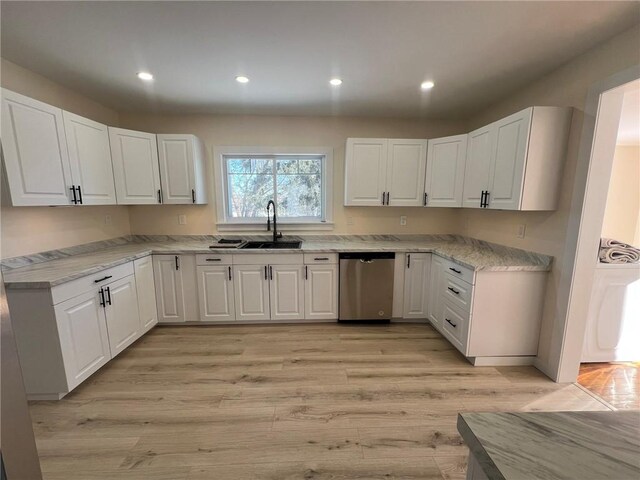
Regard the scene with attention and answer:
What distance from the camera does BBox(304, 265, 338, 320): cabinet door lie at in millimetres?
3023

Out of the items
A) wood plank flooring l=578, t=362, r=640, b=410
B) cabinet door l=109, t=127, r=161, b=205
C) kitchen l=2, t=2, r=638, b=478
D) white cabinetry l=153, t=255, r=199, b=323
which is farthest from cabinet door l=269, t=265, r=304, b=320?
wood plank flooring l=578, t=362, r=640, b=410

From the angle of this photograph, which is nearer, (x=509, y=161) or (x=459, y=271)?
(x=509, y=161)

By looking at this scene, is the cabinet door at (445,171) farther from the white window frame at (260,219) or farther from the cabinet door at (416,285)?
the white window frame at (260,219)

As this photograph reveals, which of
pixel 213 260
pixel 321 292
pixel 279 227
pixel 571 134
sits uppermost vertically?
pixel 571 134

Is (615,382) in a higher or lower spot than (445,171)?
lower

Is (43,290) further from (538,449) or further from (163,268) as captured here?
(538,449)

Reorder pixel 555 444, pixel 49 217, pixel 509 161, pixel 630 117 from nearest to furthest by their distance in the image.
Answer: pixel 555 444, pixel 509 161, pixel 49 217, pixel 630 117

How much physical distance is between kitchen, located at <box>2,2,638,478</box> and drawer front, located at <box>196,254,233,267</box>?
25mm

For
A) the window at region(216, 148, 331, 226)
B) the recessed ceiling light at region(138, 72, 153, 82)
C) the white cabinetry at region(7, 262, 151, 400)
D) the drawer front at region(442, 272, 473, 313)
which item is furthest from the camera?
the window at region(216, 148, 331, 226)

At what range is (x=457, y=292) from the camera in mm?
2498

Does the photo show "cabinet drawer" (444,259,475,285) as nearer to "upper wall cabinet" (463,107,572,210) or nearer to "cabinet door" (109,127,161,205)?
"upper wall cabinet" (463,107,572,210)

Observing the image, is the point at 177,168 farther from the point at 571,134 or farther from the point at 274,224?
the point at 571,134

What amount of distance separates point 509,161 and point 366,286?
5.91ft

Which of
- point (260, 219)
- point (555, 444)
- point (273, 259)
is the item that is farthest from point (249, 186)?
point (555, 444)
